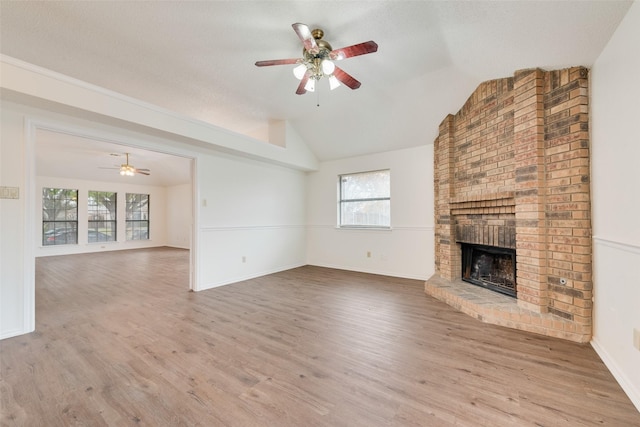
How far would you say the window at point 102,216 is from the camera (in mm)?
8375

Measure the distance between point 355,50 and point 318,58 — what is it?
1.47ft

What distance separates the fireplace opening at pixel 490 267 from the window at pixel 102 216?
10597 millimetres

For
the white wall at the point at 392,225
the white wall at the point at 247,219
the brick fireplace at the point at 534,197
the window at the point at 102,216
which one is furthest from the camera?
the window at the point at 102,216

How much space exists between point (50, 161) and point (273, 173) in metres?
6.31

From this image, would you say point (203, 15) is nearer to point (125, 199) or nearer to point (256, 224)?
point (256, 224)

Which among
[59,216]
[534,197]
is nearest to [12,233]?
[534,197]

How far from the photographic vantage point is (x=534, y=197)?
2.58 metres

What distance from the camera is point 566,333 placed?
2.34 metres

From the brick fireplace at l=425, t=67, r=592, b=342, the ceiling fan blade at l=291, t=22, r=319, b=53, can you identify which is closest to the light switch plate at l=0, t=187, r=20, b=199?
the ceiling fan blade at l=291, t=22, r=319, b=53

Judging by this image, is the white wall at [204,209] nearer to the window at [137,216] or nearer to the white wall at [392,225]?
the white wall at [392,225]

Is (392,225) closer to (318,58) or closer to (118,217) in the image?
(318,58)

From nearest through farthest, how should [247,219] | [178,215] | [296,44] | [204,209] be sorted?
[296,44], [204,209], [247,219], [178,215]

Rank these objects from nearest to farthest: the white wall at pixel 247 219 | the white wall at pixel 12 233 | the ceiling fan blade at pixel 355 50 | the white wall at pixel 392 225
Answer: the ceiling fan blade at pixel 355 50
the white wall at pixel 12 233
the white wall at pixel 247 219
the white wall at pixel 392 225

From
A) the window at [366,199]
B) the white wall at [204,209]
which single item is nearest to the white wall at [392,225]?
the window at [366,199]
